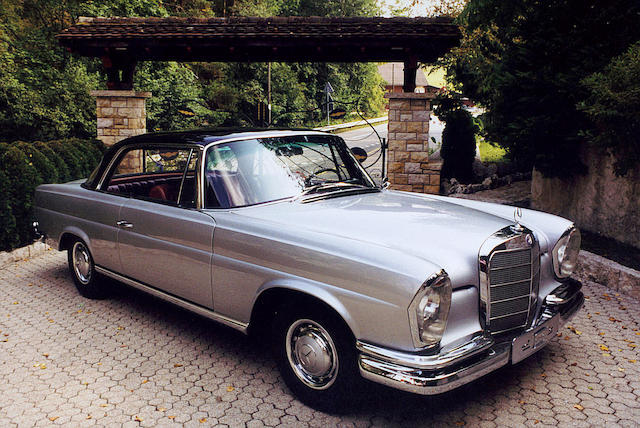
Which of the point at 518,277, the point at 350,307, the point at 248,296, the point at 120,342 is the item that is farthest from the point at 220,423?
the point at 518,277

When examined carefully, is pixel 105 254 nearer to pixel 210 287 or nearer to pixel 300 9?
pixel 210 287

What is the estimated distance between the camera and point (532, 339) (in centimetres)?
294

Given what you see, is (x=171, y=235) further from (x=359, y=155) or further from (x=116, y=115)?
(x=116, y=115)

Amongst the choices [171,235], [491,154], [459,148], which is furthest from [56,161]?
[491,154]

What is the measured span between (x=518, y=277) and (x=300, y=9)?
154 ft

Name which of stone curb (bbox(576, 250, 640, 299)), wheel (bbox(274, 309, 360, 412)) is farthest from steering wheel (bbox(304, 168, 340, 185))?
stone curb (bbox(576, 250, 640, 299))

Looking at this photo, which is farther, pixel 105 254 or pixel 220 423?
pixel 105 254

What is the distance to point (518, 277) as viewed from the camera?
297 cm

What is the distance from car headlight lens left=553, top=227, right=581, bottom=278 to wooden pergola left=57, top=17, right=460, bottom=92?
7.53 metres

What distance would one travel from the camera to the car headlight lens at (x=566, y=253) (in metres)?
3.46

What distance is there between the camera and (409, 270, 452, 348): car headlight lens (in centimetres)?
250

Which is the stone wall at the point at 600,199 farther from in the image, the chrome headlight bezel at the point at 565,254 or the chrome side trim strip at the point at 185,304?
the chrome side trim strip at the point at 185,304

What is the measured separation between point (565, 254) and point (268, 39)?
8846 mm

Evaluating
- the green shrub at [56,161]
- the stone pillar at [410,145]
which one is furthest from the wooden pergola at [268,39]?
the green shrub at [56,161]
